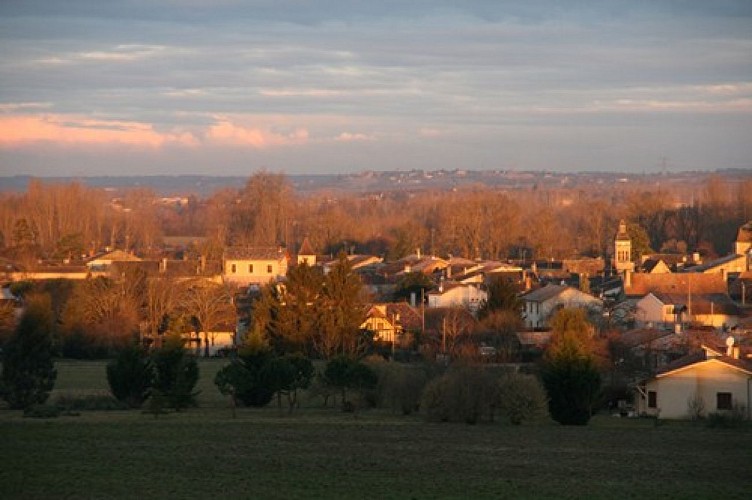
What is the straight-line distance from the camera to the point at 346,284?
178 feet

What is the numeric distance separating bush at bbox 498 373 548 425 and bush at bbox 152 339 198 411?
830 cm

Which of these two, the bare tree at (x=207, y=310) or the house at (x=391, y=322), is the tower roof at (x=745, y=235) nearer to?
the house at (x=391, y=322)

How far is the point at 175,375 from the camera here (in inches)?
1494

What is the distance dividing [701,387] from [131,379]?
49.3 feet

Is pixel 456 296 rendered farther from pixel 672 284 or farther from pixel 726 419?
pixel 726 419

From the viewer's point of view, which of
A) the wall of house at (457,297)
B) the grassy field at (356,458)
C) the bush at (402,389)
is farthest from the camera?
the wall of house at (457,297)

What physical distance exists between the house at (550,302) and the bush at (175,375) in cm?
2449

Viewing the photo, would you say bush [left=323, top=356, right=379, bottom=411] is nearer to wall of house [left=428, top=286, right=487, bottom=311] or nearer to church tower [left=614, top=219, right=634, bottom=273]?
wall of house [left=428, top=286, right=487, bottom=311]

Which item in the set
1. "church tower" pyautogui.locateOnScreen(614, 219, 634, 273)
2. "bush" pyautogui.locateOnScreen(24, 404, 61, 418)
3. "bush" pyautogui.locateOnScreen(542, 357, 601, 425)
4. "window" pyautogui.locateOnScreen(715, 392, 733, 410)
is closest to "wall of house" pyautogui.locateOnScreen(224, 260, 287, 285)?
"church tower" pyautogui.locateOnScreen(614, 219, 634, 273)

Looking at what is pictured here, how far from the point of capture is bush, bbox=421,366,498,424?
34.3 metres

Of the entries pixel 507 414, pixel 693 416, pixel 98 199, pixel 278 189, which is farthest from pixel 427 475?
pixel 98 199

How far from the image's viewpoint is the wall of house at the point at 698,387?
35844mm

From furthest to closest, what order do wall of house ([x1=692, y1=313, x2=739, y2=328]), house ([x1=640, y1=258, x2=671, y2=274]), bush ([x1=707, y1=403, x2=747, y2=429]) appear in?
1. house ([x1=640, y1=258, x2=671, y2=274])
2. wall of house ([x1=692, y1=313, x2=739, y2=328])
3. bush ([x1=707, y1=403, x2=747, y2=429])

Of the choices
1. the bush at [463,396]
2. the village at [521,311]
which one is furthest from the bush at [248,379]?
the village at [521,311]
